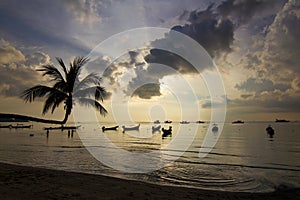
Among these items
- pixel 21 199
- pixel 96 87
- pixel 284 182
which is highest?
pixel 96 87

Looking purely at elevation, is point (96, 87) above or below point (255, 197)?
above

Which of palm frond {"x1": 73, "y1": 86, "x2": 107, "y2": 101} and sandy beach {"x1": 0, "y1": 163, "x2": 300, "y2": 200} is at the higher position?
palm frond {"x1": 73, "y1": 86, "x2": 107, "y2": 101}

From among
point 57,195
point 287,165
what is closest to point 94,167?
point 57,195

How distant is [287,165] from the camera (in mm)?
21281

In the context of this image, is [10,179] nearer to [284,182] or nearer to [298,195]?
[298,195]

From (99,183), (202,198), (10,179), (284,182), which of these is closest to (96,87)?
(99,183)

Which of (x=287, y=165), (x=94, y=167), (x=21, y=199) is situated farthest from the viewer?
(x=287, y=165)

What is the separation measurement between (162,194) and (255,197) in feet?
13.2

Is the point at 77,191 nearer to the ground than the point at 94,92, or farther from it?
nearer to the ground

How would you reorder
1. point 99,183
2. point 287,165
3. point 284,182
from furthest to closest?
1. point 287,165
2. point 284,182
3. point 99,183

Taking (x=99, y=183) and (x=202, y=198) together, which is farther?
(x=99, y=183)

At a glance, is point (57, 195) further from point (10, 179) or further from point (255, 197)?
point (255, 197)

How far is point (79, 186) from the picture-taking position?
870 centimetres

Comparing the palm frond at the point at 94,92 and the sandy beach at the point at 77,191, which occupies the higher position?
the palm frond at the point at 94,92
